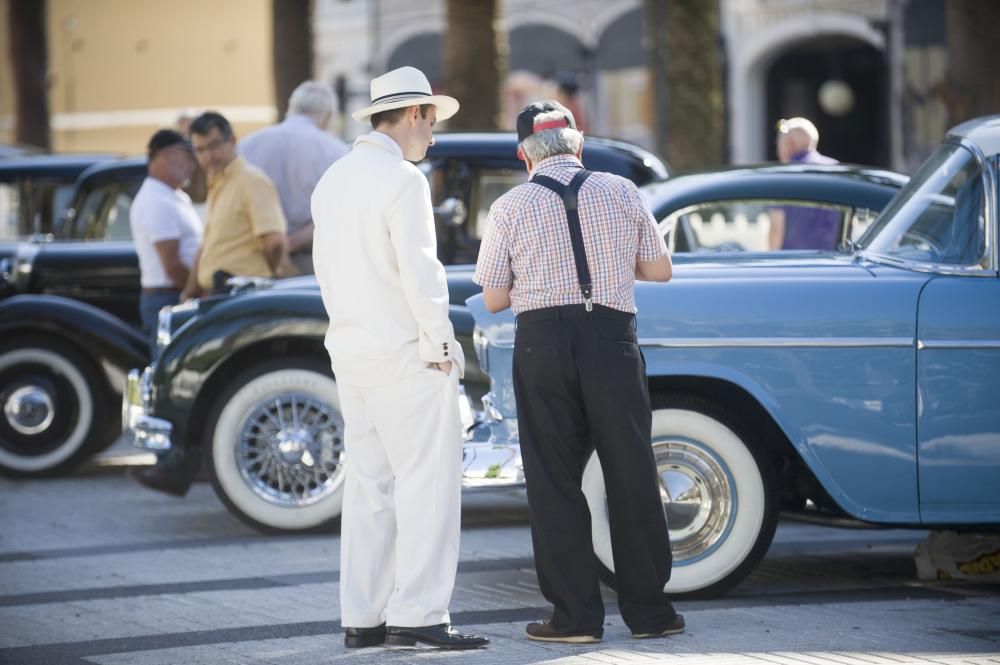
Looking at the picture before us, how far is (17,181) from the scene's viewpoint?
1307 cm

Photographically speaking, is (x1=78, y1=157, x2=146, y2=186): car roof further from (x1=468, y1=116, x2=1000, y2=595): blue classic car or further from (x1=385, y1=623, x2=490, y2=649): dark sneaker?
(x1=385, y1=623, x2=490, y2=649): dark sneaker

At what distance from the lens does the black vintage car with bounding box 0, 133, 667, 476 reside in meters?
9.82

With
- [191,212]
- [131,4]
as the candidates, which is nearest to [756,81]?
[131,4]

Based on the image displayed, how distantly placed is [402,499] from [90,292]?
21.3 ft

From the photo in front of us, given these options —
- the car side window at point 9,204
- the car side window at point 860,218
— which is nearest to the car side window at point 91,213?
the car side window at point 9,204

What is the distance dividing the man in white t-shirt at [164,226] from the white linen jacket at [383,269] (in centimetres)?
444

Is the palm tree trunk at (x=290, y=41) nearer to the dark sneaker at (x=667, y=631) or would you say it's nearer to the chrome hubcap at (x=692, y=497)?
the chrome hubcap at (x=692, y=497)

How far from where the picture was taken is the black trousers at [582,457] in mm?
5648

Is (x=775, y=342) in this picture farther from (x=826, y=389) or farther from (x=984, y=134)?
(x=984, y=134)

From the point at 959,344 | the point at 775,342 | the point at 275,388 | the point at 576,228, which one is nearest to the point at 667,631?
the point at 775,342

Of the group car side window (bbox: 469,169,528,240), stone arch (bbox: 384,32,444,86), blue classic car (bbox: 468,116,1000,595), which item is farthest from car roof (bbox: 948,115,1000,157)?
stone arch (bbox: 384,32,444,86)

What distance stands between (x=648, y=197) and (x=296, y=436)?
84.6 inches

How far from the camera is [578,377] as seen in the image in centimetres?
566

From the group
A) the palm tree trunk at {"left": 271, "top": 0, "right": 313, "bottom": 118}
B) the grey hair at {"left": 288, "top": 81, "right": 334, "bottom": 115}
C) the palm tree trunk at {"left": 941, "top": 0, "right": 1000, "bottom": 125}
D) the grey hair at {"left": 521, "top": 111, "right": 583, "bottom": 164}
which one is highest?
the palm tree trunk at {"left": 271, "top": 0, "right": 313, "bottom": 118}
